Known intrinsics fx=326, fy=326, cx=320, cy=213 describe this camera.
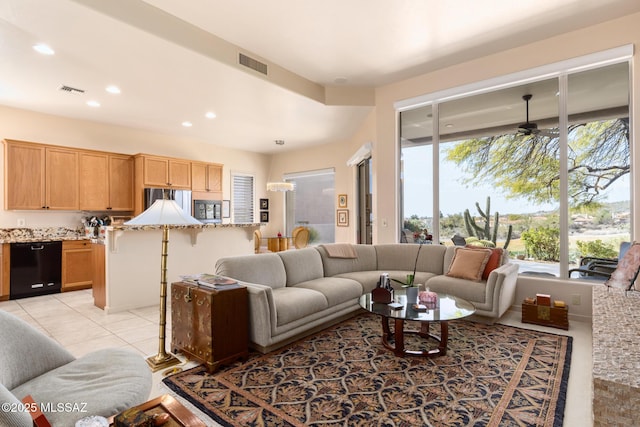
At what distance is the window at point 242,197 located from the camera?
27.0ft

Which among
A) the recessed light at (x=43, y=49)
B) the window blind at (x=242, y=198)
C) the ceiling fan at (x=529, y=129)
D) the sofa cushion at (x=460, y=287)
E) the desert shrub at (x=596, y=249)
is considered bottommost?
the sofa cushion at (x=460, y=287)

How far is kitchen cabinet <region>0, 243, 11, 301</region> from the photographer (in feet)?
15.7

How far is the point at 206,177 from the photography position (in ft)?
23.8

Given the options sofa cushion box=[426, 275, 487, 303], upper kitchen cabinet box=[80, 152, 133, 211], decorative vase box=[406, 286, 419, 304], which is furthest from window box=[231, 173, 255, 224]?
decorative vase box=[406, 286, 419, 304]

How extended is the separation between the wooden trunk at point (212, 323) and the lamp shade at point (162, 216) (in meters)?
0.61

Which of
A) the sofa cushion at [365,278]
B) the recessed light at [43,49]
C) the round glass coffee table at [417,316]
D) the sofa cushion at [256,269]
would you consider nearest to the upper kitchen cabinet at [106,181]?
the recessed light at [43,49]

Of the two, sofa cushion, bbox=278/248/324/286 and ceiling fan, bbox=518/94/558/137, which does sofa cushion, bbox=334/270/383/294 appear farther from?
ceiling fan, bbox=518/94/558/137

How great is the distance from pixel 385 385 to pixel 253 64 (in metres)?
3.75

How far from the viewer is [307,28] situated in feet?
11.4

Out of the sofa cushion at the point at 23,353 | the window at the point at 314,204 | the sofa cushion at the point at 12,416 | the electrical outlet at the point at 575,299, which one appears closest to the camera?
the sofa cushion at the point at 12,416

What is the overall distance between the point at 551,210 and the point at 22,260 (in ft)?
24.6

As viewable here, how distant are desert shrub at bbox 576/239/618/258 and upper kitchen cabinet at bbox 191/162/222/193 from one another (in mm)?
6580

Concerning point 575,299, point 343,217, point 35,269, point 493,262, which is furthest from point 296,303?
point 35,269

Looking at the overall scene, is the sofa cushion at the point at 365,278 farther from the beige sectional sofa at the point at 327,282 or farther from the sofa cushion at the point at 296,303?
the sofa cushion at the point at 296,303
